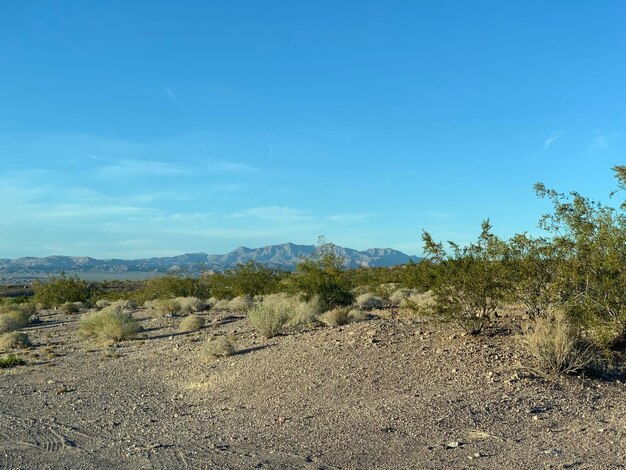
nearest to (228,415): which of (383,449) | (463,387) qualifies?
(383,449)

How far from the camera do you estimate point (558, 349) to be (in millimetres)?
10812

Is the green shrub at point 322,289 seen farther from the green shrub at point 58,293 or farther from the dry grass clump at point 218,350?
the green shrub at point 58,293

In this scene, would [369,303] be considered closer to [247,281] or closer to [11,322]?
[247,281]

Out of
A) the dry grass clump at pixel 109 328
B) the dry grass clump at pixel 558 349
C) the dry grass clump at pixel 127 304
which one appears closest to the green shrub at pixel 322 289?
the dry grass clump at pixel 109 328

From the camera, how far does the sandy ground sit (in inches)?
305

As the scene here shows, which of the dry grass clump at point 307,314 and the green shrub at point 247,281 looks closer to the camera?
the dry grass clump at point 307,314

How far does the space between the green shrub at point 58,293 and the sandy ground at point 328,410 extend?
2995cm

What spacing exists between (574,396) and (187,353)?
1002 centimetres

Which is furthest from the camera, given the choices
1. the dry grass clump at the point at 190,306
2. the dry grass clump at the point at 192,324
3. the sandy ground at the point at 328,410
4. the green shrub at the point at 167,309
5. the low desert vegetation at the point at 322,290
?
the dry grass clump at the point at 190,306

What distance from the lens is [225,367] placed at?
13914mm

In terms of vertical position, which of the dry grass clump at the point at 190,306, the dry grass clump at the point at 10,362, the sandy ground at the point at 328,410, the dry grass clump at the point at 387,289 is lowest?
the dry grass clump at the point at 10,362

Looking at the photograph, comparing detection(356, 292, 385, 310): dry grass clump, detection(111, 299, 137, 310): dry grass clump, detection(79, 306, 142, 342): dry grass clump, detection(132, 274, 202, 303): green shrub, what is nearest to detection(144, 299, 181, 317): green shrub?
detection(79, 306, 142, 342): dry grass clump

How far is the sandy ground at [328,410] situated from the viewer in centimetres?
776

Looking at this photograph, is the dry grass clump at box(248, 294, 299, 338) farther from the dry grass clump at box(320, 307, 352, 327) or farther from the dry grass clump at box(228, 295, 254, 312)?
→ the dry grass clump at box(228, 295, 254, 312)
